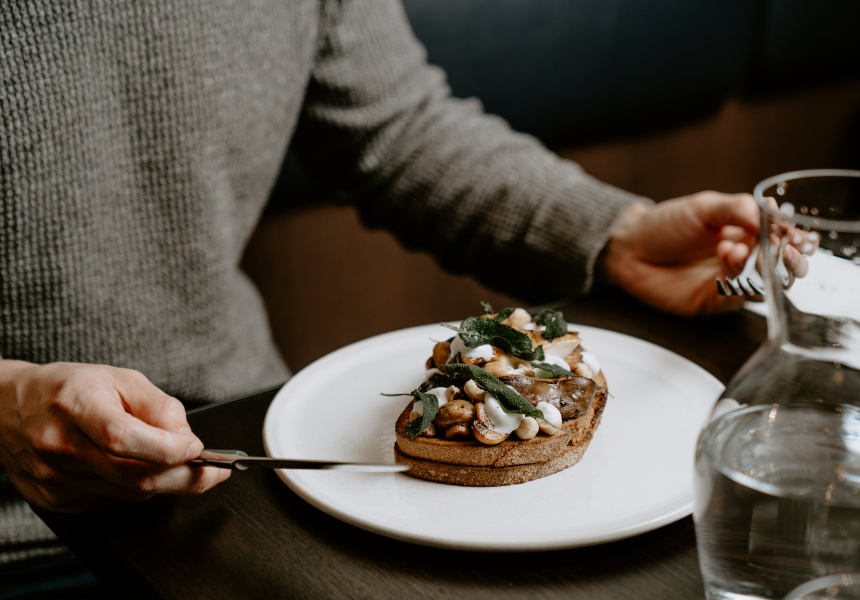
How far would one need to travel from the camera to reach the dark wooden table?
446 millimetres

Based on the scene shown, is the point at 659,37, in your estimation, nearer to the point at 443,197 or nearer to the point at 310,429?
the point at 443,197

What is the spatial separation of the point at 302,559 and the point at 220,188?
0.62 m

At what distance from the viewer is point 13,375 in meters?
0.60

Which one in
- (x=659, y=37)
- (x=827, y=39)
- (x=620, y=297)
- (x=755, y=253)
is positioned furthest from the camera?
(x=827, y=39)

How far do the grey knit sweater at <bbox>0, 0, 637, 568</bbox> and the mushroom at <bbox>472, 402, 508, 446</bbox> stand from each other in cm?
44

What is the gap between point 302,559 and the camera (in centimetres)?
47

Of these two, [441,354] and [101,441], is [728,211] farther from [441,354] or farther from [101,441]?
[101,441]

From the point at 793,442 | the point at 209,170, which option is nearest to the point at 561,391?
the point at 793,442

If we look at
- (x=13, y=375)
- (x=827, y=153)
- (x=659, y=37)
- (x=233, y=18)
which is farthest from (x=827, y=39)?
(x=13, y=375)

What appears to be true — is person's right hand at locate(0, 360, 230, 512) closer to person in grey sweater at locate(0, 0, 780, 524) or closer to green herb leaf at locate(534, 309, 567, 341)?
person in grey sweater at locate(0, 0, 780, 524)

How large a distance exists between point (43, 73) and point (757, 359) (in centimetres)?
77

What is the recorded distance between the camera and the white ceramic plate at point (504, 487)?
1.54ft

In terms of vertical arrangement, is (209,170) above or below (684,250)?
above

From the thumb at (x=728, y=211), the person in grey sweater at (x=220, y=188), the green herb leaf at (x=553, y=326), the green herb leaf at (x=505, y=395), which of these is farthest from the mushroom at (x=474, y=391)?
the thumb at (x=728, y=211)
